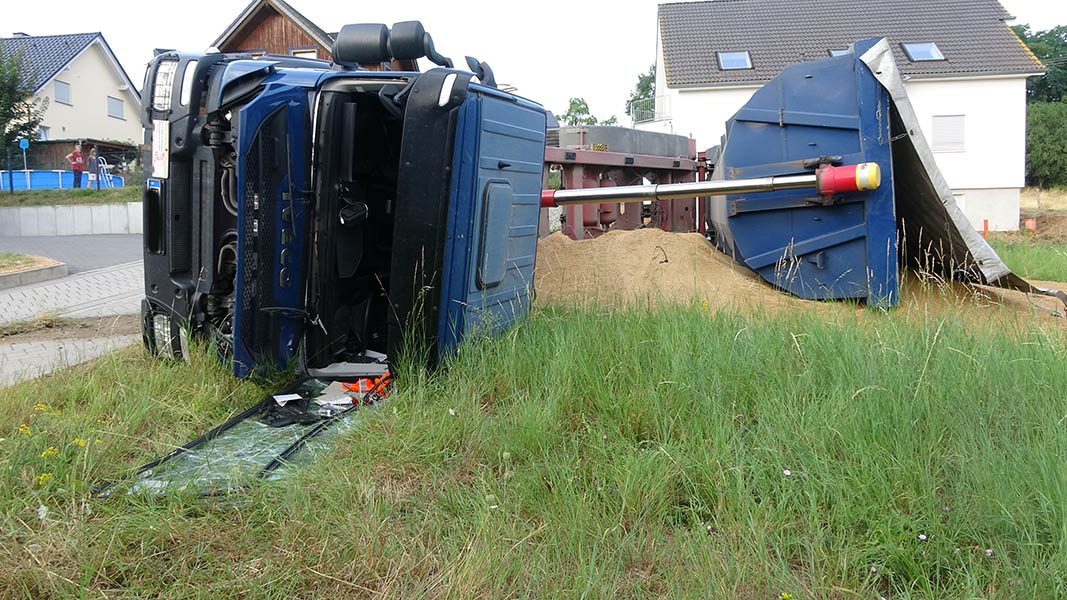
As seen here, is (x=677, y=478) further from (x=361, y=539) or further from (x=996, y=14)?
(x=996, y=14)

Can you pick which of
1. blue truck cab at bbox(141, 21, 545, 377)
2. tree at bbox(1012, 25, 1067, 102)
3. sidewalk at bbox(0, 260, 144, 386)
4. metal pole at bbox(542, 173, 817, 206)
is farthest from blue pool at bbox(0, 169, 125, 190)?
tree at bbox(1012, 25, 1067, 102)

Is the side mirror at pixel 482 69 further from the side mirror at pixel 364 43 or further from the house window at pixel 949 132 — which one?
the house window at pixel 949 132

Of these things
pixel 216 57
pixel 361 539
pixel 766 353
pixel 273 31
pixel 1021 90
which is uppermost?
pixel 273 31

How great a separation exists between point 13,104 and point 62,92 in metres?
14.3

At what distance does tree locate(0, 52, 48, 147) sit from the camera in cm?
2603

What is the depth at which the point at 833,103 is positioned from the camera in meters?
6.96

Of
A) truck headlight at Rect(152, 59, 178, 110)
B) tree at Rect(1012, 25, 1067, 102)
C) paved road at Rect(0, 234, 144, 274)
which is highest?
tree at Rect(1012, 25, 1067, 102)

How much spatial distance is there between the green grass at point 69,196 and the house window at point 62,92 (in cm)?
1499

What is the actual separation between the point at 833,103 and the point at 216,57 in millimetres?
4744

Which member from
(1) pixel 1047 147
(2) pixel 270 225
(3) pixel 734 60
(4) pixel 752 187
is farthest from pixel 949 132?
(2) pixel 270 225

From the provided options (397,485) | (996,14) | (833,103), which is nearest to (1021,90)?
(996,14)

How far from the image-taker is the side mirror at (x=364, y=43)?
18.5 ft

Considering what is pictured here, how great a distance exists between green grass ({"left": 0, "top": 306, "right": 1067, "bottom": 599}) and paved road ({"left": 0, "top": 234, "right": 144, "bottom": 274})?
1184 centimetres

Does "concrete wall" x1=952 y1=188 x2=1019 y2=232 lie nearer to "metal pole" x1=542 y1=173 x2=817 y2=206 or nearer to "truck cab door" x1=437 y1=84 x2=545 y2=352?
"metal pole" x1=542 y1=173 x2=817 y2=206
